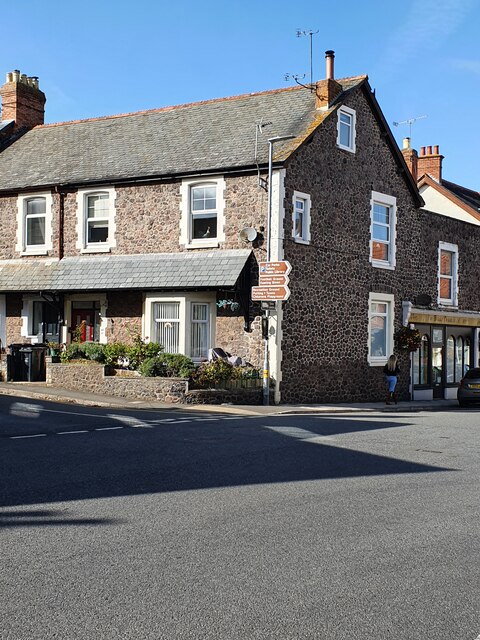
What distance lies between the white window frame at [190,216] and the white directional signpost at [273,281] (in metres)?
2.45

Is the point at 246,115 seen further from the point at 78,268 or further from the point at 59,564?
the point at 59,564

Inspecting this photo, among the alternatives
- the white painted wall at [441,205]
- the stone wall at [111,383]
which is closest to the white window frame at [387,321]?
the stone wall at [111,383]

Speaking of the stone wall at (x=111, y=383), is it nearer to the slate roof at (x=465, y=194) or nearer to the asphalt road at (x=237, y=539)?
the asphalt road at (x=237, y=539)

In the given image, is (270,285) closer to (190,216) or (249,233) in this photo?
(249,233)

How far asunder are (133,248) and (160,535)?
18.9 metres

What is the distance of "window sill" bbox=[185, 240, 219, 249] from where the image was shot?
78.0 feet

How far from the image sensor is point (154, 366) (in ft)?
71.9

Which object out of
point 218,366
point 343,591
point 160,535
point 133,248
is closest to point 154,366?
point 218,366

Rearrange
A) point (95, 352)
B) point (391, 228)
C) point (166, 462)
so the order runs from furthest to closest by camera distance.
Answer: point (391, 228) → point (95, 352) → point (166, 462)

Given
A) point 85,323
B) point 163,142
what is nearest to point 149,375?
point 85,323

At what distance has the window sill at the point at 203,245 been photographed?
Result: 23766 millimetres

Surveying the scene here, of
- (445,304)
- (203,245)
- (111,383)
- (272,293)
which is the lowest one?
(111,383)

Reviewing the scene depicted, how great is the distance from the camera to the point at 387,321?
28.0 metres

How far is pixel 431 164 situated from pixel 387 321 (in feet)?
38.9
